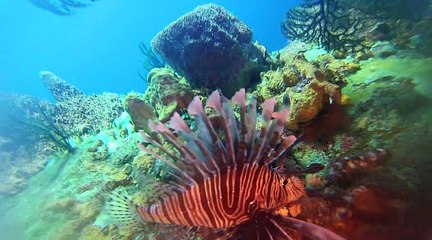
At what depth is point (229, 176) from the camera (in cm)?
198

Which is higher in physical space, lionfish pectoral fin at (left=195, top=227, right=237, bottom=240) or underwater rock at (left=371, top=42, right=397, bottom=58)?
underwater rock at (left=371, top=42, right=397, bottom=58)

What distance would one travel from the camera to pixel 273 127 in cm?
198

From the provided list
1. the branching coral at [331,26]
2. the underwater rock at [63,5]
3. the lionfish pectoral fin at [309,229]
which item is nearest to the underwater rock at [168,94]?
the branching coral at [331,26]

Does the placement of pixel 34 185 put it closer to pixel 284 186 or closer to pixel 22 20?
pixel 284 186

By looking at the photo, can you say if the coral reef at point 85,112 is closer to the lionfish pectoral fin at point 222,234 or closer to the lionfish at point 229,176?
the lionfish at point 229,176

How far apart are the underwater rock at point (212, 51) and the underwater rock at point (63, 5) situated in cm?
872

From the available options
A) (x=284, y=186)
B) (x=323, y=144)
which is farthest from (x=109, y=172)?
(x=284, y=186)

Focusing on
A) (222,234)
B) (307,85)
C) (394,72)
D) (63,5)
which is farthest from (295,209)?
(63,5)

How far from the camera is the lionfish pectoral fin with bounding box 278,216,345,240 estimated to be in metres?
1.62

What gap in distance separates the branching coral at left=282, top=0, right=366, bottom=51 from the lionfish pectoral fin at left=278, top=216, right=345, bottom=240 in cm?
373

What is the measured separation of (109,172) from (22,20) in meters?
62.7

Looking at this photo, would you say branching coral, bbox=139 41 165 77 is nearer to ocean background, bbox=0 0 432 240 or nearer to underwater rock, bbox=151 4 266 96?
ocean background, bbox=0 0 432 240

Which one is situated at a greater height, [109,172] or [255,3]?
[255,3]

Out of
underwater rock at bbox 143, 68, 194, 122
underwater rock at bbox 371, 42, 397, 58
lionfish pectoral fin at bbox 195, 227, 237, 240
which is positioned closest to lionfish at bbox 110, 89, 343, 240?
lionfish pectoral fin at bbox 195, 227, 237, 240
